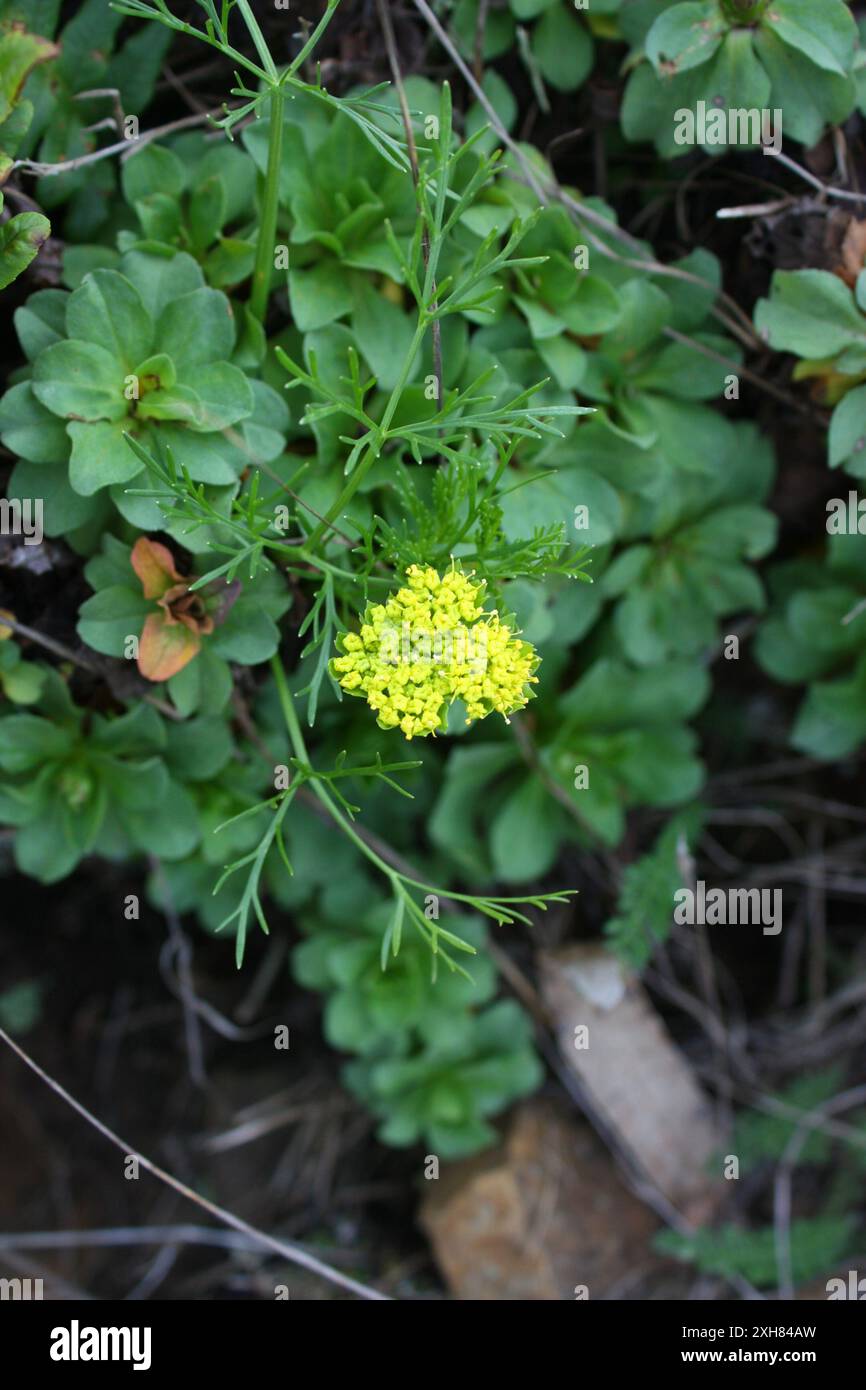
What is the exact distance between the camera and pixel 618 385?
1878mm

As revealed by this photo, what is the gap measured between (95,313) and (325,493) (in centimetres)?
39

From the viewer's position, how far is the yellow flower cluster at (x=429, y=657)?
127 cm

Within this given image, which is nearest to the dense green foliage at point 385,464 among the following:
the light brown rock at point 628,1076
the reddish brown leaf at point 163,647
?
the reddish brown leaf at point 163,647

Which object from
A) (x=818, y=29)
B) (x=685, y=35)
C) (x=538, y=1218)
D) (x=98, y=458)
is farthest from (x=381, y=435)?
(x=538, y=1218)

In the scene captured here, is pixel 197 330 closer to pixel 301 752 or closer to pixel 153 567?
pixel 153 567

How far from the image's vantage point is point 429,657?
1.27 m

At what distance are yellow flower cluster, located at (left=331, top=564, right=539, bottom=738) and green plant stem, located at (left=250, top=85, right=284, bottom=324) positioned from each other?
0.58 meters

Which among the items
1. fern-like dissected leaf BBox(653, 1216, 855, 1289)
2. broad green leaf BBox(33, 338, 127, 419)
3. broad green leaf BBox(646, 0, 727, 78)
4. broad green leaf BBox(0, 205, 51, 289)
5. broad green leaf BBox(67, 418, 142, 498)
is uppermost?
broad green leaf BBox(646, 0, 727, 78)

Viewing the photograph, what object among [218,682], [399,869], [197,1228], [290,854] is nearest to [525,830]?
[399,869]

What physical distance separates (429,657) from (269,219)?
0.69 meters

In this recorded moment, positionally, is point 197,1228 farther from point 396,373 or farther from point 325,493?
point 396,373

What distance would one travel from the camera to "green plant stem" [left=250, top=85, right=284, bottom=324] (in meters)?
1.41

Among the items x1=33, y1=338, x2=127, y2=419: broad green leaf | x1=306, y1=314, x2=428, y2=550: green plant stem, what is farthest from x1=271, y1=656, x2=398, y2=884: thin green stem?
x1=33, y1=338, x2=127, y2=419: broad green leaf

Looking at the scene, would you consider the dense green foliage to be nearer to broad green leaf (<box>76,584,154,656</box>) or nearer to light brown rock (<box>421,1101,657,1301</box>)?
broad green leaf (<box>76,584,154,656</box>)
